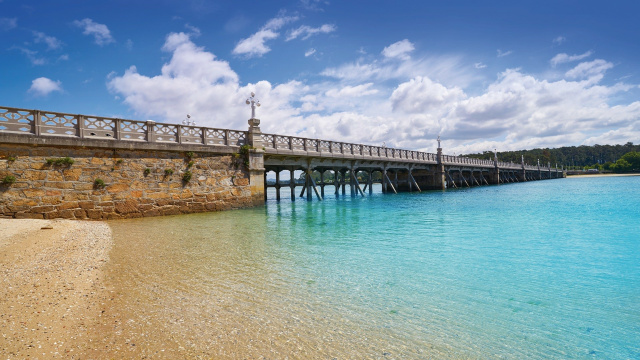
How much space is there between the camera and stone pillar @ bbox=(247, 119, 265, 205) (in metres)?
20.1

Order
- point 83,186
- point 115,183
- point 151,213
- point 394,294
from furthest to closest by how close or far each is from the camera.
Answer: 1. point 151,213
2. point 115,183
3. point 83,186
4. point 394,294

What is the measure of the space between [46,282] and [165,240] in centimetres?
431

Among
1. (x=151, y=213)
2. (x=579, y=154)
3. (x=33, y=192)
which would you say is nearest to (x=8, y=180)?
(x=33, y=192)

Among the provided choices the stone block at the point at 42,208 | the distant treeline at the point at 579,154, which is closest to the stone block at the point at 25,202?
the stone block at the point at 42,208

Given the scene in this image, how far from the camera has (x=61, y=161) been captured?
43.5ft

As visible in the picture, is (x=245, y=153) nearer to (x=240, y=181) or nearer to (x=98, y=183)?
(x=240, y=181)

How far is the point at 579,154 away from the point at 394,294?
8547 inches

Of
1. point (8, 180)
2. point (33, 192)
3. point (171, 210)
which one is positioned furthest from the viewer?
point (171, 210)

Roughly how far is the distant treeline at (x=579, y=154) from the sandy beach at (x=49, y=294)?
16560 centimetres

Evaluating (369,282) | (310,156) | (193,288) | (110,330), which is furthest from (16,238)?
(310,156)

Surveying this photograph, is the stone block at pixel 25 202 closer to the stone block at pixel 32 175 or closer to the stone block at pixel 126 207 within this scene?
the stone block at pixel 32 175

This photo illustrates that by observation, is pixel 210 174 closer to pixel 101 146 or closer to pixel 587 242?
pixel 101 146

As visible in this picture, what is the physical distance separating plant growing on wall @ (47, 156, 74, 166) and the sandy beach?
222 inches

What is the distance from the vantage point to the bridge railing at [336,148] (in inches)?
887
